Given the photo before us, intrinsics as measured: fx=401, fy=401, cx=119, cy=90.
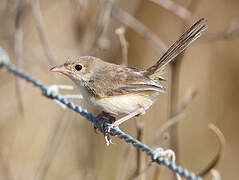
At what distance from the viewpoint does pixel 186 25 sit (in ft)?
12.7

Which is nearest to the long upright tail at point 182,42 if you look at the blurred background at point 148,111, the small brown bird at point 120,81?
the small brown bird at point 120,81

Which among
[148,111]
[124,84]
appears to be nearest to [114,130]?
[124,84]

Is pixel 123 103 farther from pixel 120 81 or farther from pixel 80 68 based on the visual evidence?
pixel 80 68

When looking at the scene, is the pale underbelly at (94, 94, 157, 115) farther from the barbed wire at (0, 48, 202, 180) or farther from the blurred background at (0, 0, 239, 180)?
the blurred background at (0, 0, 239, 180)

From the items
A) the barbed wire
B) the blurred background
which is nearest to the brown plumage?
the barbed wire

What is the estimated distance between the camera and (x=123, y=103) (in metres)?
2.98

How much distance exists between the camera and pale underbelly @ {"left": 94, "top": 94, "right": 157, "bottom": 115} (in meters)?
2.93

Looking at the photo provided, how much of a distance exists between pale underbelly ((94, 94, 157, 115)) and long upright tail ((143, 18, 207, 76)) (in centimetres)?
26

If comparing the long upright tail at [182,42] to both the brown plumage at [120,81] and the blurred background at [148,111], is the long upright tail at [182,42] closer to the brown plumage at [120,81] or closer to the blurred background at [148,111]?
the brown plumage at [120,81]

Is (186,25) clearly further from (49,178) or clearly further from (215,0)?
(49,178)

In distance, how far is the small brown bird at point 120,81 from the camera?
9.76 feet

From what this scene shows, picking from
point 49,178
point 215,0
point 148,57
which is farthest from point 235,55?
point 49,178

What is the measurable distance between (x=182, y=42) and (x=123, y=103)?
66cm

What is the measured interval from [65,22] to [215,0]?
239 cm
